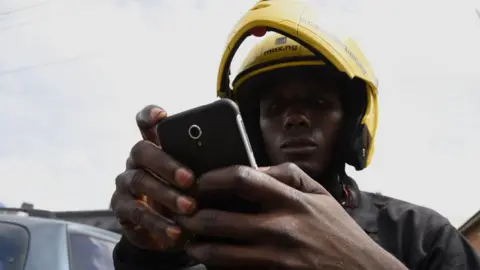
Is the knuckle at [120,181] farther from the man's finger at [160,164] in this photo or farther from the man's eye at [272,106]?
the man's eye at [272,106]

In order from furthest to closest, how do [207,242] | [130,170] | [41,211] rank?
[41,211] → [130,170] → [207,242]

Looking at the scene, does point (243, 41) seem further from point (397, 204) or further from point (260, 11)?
point (397, 204)

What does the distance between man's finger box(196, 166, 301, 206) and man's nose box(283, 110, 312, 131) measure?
0.90m

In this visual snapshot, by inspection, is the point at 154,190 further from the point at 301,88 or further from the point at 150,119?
the point at 301,88

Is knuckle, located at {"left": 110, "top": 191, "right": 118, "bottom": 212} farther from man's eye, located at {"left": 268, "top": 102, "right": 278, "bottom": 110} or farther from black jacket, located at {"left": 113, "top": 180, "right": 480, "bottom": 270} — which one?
man's eye, located at {"left": 268, "top": 102, "right": 278, "bottom": 110}

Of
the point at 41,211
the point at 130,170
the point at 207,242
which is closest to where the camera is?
the point at 207,242

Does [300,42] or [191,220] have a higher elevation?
[300,42]

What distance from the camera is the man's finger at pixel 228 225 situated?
101 cm

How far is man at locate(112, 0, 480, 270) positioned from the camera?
1.02 meters

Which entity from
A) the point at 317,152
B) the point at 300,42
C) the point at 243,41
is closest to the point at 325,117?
the point at 317,152

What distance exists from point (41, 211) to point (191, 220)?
12.2 feet

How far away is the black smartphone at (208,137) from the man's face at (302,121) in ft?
2.55

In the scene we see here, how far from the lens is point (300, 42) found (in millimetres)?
1995

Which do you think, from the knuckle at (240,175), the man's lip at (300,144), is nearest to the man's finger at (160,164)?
the knuckle at (240,175)
